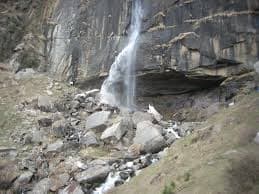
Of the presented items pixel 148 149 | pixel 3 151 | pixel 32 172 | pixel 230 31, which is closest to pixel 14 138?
pixel 3 151

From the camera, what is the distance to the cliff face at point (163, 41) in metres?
26.3

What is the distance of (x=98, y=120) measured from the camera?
1026 inches

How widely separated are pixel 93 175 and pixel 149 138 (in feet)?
12.7

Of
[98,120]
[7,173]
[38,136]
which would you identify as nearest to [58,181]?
[7,173]

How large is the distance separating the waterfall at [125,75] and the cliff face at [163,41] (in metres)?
0.52

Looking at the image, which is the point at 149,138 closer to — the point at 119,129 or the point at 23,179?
the point at 119,129

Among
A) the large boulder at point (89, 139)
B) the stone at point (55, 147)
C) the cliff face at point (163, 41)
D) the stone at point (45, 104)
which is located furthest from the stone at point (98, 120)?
the cliff face at point (163, 41)

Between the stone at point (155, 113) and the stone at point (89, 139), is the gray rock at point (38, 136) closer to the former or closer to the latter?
the stone at point (89, 139)

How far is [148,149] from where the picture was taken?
74.0ft

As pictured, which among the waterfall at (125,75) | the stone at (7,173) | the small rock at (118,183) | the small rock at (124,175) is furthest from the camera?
the waterfall at (125,75)

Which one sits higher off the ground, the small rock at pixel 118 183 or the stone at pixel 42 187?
the small rock at pixel 118 183

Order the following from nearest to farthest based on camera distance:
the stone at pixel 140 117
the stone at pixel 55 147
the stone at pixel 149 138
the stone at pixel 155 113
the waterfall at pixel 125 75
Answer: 1. the stone at pixel 149 138
2. the stone at pixel 55 147
3. the stone at pixel 140 117
4. the stone at pixel 155 113
5. the waterfall at pixel 125 75

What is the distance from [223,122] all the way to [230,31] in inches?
327

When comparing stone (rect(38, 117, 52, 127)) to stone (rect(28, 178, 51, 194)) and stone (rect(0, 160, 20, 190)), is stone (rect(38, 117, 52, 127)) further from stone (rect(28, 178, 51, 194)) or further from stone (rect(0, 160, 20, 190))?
stone (rect(28, 178, 51, 194))
